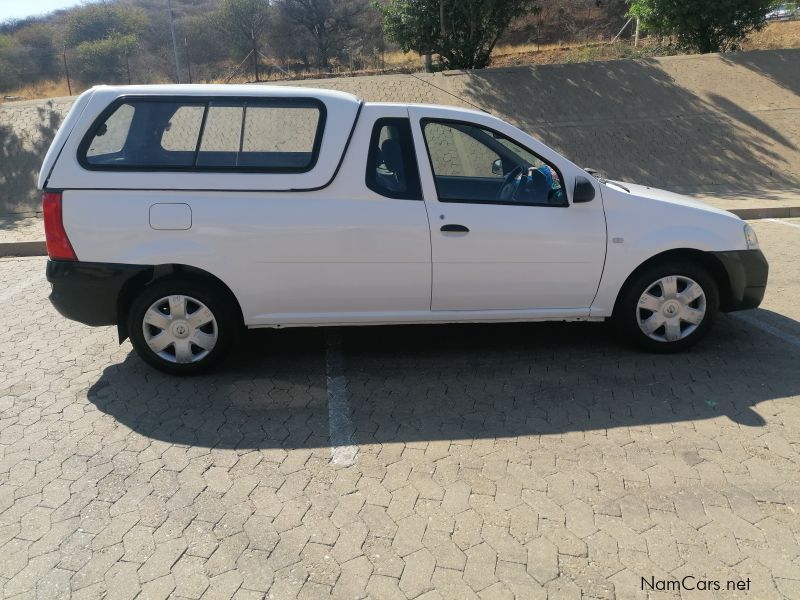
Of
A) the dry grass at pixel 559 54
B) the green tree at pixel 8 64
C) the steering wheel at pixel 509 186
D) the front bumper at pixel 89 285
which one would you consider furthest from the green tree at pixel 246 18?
the front bumper at pixel 89 285

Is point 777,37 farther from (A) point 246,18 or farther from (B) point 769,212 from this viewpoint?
(A) point 246,18

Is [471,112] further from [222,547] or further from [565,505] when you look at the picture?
[222,547]

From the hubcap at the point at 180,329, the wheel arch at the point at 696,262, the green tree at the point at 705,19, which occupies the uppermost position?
the green tree at the point at 705,19

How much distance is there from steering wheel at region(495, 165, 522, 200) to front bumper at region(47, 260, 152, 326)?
8.29 feet

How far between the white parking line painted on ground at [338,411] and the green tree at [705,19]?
611 inches

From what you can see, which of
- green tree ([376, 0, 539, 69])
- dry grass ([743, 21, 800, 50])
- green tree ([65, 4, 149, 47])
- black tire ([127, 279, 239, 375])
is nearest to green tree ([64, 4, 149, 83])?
green tree ([65, 4, 149, 47])

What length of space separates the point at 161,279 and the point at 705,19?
54.6 feet

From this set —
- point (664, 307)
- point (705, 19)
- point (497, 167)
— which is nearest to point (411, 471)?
point (664, 307)

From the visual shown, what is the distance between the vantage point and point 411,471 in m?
3.51

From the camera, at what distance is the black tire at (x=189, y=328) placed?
14.7ft

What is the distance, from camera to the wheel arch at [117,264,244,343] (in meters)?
4.48

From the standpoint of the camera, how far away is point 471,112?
15.4 feet

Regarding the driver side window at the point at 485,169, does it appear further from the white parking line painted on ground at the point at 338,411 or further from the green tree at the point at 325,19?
the green tree at the point at 325,19

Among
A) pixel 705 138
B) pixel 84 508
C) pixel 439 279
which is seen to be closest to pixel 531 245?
pixel 439 279
